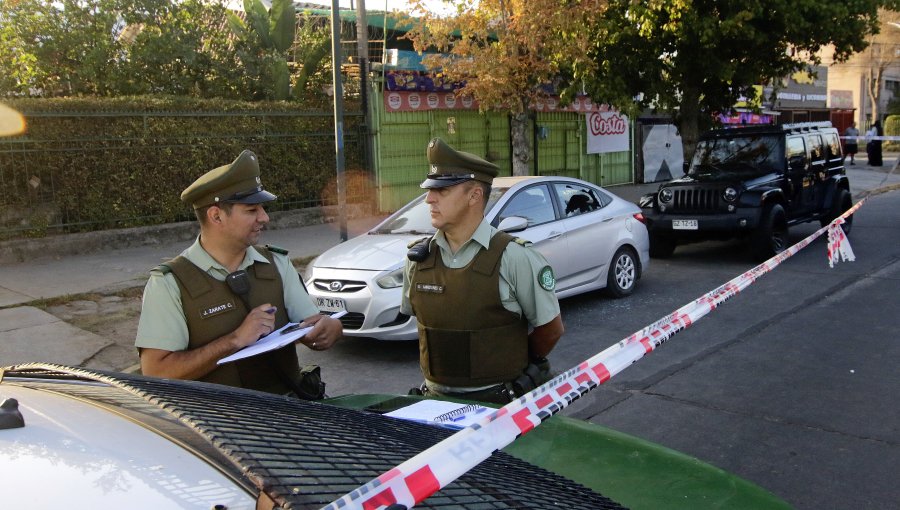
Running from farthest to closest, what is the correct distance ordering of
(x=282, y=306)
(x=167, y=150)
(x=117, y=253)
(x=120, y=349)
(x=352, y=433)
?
(x=167, y=150)
(x=117, y=253)
(x=120, y=349)
(x=282, y=306)
(x=352, y=433)

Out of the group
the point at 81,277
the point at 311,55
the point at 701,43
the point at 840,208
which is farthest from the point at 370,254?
the point at 311,55

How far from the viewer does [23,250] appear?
33.8 feet

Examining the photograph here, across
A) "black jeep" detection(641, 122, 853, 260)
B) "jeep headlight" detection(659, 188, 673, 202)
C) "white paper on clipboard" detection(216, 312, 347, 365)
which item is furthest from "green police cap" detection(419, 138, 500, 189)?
"jeep headlight" detection(659, 188, 673, 202)

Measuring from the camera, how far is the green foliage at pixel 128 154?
1066 cm

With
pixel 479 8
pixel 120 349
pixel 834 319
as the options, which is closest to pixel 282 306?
pixel 120 349

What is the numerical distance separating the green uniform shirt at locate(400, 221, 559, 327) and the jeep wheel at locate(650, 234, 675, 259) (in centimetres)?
887

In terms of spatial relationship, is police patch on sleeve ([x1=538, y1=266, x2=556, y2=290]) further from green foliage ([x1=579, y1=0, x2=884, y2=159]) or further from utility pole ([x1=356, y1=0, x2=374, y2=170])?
utility pole ([x1=356, y1=0, x2=374, y2=170])

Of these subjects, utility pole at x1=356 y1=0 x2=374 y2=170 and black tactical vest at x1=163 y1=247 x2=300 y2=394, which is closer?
black tactical vest at x1=163 y1=247 x2=300 y2=394

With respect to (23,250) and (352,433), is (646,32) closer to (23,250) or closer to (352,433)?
(23,250)

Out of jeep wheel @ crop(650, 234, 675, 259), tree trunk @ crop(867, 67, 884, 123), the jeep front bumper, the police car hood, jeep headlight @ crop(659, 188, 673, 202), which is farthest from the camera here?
tree trunk @ crop(867, 67, 884, 123)

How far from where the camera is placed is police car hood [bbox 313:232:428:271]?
6629 millimetres

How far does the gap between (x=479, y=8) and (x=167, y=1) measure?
20.0ft

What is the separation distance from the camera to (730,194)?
416 inches

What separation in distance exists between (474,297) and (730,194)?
8.69m
